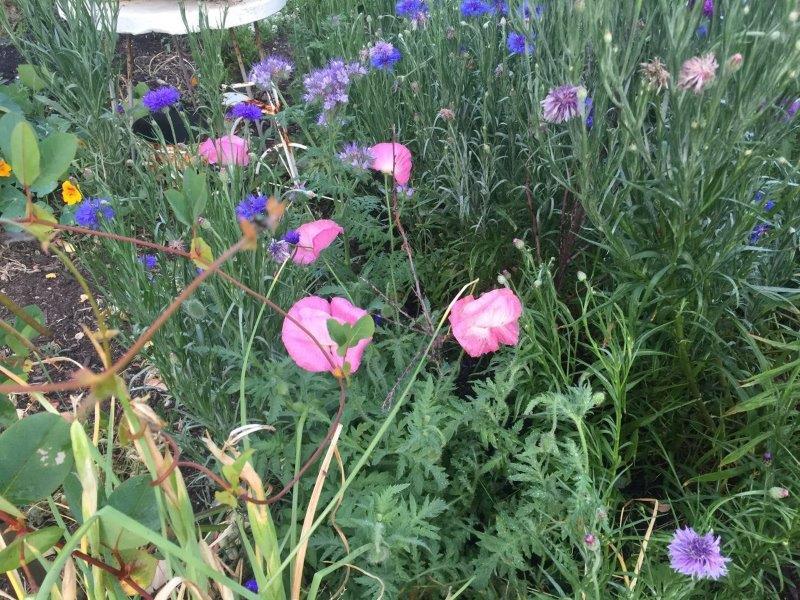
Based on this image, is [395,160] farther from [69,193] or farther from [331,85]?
[69,193]

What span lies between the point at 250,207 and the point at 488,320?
55 centimetres

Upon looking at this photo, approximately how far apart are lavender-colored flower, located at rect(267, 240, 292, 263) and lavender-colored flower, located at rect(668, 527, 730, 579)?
0.89 metres

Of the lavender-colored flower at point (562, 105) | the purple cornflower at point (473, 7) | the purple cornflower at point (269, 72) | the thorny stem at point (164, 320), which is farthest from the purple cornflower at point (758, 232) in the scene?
the purple cornflower at point (269, 72)

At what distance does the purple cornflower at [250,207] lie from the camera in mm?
1396

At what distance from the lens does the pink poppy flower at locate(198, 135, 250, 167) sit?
144 cm

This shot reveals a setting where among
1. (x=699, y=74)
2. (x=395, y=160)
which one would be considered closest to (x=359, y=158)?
(x=395, y=160)

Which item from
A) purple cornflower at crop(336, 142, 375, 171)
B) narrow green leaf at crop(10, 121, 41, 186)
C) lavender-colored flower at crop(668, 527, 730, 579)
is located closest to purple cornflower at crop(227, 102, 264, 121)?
purple cornflower at crop(336, 142, 375, 171)

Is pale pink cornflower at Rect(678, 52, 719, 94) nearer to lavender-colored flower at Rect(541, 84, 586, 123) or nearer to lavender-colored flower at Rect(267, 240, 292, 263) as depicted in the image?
lavender-colored flower at Rect(541, 84, 586, 123)

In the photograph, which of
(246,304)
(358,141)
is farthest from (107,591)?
(358,141)

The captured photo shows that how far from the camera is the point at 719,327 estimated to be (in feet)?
4.58

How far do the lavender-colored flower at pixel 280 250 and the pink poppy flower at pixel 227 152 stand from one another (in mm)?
186

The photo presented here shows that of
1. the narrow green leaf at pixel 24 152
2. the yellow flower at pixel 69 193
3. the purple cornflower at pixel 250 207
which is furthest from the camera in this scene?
the yellow flower at pixel 69 193

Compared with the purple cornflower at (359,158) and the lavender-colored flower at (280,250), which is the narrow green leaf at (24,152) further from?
the purple cornflower at (359,158)

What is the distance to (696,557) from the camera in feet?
3.02
